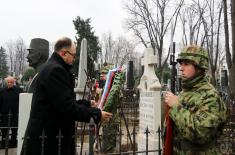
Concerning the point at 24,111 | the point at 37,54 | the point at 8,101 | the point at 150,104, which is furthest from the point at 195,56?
the point at 8,101

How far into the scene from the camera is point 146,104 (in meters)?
6.95

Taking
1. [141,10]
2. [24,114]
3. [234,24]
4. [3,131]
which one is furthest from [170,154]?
[141,10]

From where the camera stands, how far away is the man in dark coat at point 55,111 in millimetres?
2854

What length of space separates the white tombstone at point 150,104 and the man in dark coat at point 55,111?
3549mm

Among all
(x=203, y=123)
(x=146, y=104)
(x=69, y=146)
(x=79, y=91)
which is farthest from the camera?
(x=79, y=91)

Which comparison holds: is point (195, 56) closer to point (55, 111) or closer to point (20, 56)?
point (55, 111)

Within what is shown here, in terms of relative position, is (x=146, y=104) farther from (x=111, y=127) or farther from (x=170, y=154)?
(x=170, y=154)

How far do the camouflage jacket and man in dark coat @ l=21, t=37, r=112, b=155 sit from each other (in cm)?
81

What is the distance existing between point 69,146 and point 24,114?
161 centimetres

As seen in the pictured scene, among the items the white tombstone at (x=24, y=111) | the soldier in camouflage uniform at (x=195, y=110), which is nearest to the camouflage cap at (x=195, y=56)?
the soldier in camouflage uniform at (x=195, y=110)

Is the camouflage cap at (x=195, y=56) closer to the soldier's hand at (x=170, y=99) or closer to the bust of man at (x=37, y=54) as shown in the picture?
the soldier's hand at (x=170, y=99)

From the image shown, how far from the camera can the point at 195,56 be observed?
281cm

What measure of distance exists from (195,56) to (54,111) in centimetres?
138

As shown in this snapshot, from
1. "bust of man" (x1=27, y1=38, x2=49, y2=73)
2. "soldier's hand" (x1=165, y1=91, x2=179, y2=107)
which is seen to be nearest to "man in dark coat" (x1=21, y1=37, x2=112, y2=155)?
"soldier's hand" (x1=165, y1=91, x2=179, y2=107)
